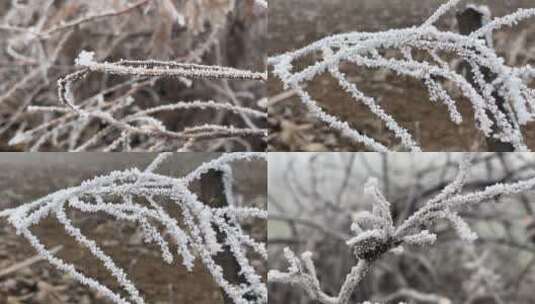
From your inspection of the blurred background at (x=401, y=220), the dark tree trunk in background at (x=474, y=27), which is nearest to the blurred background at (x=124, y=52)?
the blurred background at (x=401, y=220)

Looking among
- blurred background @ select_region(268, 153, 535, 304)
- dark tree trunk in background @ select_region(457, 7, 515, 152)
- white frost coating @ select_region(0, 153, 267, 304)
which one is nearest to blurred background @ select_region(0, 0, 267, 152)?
blurred background @ select_region(268, 153, 535, 304)

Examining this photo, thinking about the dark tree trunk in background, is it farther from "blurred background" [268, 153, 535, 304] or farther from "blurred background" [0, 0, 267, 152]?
"blurred background" [0, 0, 267, 152]

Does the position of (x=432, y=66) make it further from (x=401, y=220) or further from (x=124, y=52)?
(x=124, y=52)

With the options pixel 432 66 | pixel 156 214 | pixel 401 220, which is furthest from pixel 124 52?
pixel 432 66

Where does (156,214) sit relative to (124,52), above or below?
below

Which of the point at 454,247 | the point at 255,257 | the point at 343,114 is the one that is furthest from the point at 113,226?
the point at 454,247

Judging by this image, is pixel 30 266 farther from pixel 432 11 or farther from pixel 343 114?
pixel 432 11

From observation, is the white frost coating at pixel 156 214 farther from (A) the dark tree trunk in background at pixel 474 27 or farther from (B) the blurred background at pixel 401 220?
(A) the dark tree trunk in background at pixel 474 27
